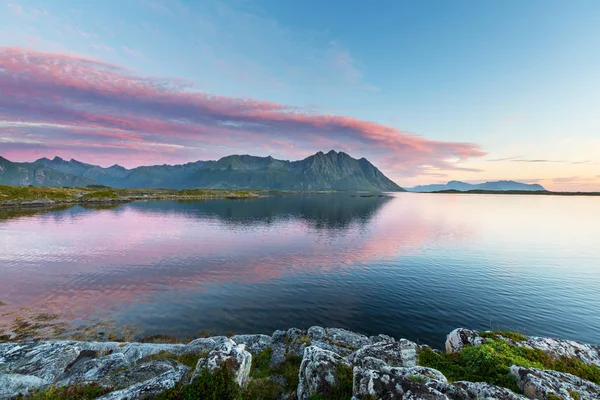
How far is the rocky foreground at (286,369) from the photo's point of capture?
12.1 meters

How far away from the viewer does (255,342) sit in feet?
77.6

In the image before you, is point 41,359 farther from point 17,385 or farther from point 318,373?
point 318,373

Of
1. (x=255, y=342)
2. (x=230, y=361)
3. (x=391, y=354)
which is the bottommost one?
(x=255, y=342)

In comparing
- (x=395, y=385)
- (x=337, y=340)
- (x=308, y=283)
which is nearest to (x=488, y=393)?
(x=395, y=385)

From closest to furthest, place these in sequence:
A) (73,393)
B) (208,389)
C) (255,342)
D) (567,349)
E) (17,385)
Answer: (208,389)
(73,393)
(17,385)
(567,349)
(255,342)

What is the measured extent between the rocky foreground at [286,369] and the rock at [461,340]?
70 millimetres

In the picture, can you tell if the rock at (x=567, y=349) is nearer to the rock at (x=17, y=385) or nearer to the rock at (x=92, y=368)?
the rock at (x=92, y=368)

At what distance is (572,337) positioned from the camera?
2727 cm

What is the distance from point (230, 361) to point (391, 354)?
403 inches

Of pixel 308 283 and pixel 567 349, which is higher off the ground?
pixel 567 349

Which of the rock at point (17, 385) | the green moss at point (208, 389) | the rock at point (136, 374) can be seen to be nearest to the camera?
the green moss at point (208, 389)

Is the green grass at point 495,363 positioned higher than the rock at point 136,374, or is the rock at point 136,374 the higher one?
the green grass at point 495,363

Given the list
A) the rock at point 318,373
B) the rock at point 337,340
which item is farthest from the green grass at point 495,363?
the rock at point 318,373

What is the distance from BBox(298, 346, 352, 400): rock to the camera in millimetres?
13234
